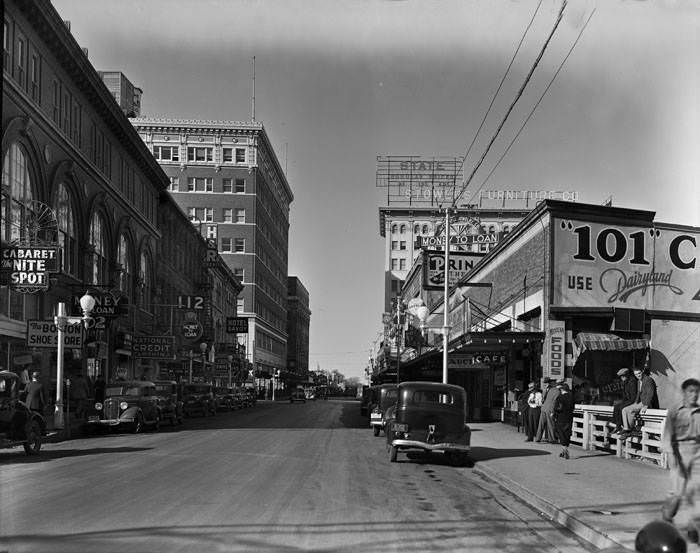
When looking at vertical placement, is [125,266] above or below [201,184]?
below

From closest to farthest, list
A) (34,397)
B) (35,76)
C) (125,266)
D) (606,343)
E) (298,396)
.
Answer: (34,397) < (606,343) < (35,76) < (125,266) < (298,396)

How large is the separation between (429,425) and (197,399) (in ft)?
89.3

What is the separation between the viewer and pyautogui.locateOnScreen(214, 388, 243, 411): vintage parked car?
53.1 metres

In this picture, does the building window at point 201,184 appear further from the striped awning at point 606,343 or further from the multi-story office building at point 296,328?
the striped awning at point 606,343

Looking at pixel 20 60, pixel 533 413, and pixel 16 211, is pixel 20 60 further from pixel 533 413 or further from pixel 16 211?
pixel 533 413

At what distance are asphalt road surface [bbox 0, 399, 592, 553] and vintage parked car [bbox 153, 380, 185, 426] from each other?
11629 millimetres

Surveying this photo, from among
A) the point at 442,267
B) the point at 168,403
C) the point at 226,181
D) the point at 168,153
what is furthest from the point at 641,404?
the point at 168,153

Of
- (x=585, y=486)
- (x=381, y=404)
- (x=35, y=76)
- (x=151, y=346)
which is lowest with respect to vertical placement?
(x=381, y=404)

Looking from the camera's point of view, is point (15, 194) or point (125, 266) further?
point (125, 266)

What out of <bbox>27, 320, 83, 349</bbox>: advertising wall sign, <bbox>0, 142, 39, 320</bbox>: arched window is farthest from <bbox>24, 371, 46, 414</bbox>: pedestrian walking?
<bbox>0, 142, 39, 320</bbox>: arched window

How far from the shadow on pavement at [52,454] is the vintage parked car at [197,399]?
72.2 feet

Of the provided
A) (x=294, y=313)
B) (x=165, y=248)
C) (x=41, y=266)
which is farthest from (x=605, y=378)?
(x=294, y=313)

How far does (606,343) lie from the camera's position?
83.4 ft

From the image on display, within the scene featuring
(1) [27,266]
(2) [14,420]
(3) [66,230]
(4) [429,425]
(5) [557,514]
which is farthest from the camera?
(3) [66,230]
